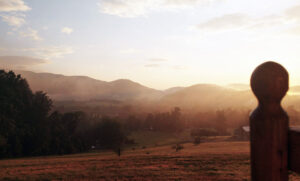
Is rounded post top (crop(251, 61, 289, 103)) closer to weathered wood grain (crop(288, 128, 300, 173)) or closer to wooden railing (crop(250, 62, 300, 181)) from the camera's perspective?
wooden railing (crop(250, 62, 300, 181))

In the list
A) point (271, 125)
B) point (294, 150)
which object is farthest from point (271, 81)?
point (294, 150)

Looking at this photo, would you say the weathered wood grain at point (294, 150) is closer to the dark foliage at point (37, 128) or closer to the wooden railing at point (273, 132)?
the wooden railing at point (273, 132)

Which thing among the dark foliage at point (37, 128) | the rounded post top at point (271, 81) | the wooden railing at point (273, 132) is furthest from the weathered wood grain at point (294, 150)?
the dark foliage at point (37, 128)

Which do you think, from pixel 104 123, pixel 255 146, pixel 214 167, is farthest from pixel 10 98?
pixel 255 146

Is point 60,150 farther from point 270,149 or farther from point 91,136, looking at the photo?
point 270,149

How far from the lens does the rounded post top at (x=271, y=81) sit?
4.37 ft

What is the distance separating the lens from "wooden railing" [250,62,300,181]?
1337 millimetres

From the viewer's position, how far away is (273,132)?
1349 mm

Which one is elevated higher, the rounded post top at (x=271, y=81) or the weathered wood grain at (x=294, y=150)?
the rounded post top at (x=271, y=81)

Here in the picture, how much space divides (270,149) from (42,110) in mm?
52491

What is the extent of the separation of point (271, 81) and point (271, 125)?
21cm

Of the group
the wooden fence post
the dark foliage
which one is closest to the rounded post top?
the wooden fence post

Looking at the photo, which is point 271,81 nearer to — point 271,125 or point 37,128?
point 271,125

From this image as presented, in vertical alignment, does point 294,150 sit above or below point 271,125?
below
